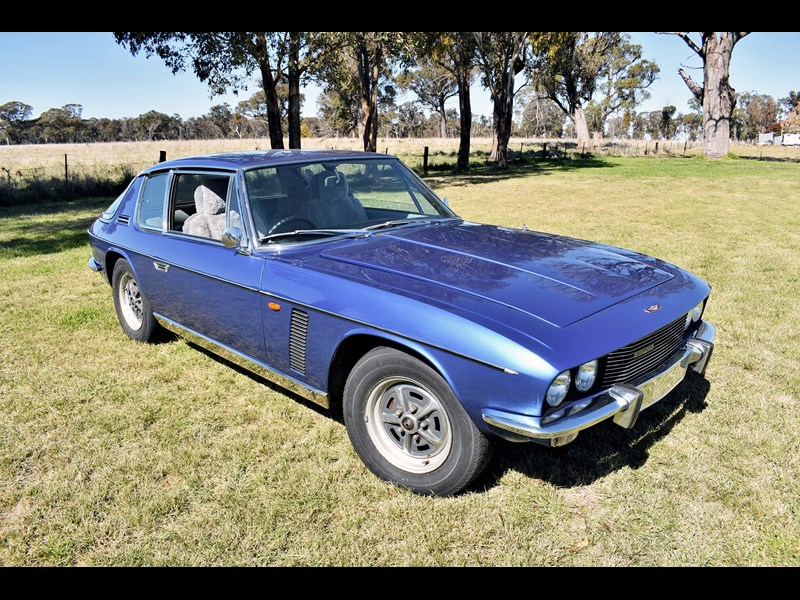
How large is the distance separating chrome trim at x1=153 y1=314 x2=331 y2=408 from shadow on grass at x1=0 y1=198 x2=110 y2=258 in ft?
19.5

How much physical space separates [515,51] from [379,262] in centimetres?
2377

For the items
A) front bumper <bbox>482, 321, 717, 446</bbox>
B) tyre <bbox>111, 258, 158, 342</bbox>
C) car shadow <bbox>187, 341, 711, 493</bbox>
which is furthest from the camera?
tyre <bbox>111, 258, 158, 342</bbox>

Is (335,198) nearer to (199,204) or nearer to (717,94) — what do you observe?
(199,204)

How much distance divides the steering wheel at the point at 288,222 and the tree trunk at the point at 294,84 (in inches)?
515

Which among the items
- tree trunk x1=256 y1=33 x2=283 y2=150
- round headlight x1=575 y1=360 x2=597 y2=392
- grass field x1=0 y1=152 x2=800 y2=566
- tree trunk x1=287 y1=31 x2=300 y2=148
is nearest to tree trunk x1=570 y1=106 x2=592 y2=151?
tree trunk x1=287 y1=31 x2=300 y2=148

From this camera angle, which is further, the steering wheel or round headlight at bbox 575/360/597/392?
the steering wheel

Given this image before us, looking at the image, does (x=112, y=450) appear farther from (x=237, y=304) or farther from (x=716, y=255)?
(x=716, y=255)

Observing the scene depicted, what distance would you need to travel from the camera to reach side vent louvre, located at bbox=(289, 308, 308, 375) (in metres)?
2.96

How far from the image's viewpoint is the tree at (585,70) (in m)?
30.3

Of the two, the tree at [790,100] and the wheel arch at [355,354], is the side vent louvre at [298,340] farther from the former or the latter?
the tree at [790,100]

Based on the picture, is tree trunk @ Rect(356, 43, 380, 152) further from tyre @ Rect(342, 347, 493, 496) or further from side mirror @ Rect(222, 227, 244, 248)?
tyre @ Rect(342, 347, 493, 496)

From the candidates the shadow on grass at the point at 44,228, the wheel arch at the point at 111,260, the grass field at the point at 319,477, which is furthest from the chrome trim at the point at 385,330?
the shadow on grass at the point at 44,228

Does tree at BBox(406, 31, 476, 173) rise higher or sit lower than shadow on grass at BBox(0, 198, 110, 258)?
higher
